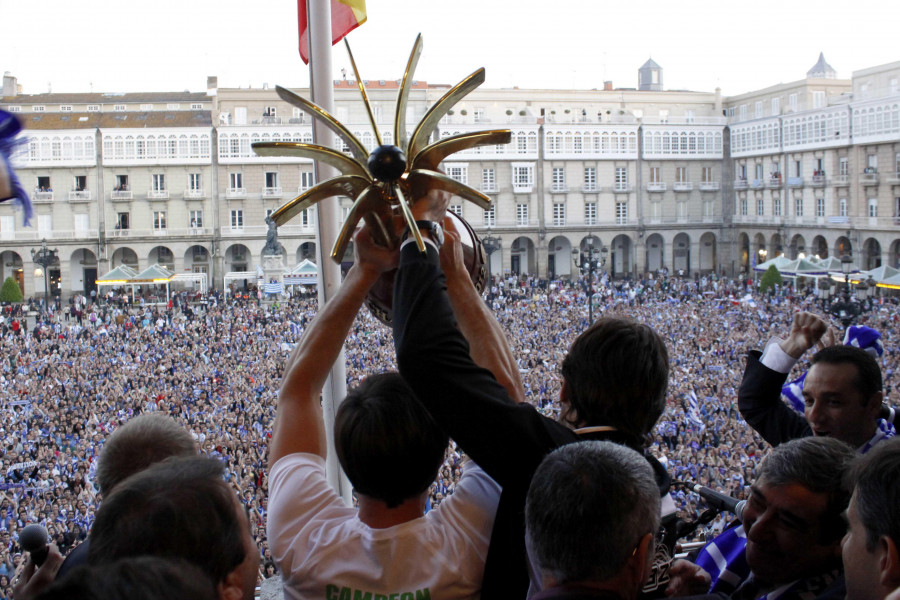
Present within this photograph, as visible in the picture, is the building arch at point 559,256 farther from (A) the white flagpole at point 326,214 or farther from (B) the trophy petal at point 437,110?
(B) the trophy petal at point 437,110

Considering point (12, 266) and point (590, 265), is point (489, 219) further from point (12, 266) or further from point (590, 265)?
point (12, 266)

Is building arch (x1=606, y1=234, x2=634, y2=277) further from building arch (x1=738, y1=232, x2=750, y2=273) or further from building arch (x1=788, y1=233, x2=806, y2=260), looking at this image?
building arch (x1=788, y1=233, x2=806, y2=260)

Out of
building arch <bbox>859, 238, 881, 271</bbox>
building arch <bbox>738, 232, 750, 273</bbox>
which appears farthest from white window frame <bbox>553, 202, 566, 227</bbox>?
building arch <bbox>859, 238, 881, 271</bbox>

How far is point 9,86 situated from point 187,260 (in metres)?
7.24

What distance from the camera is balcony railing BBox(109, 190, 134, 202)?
22.7m

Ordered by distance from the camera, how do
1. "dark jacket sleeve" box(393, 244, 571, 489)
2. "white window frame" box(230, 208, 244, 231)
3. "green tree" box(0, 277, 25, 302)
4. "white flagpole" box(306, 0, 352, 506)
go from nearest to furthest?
1. "dark jacket sleeve" box(393, 244, 571, 489)
2. "white flagpole" box(306, 0, 352, 506)
3. "green tree" box(0, 277, 25, 302)
4. "white window frame" box(230, 208, 244, 231)

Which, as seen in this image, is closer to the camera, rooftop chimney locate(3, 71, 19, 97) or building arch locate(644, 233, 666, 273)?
rooftop chimney locate(3, 71, 19, 97)

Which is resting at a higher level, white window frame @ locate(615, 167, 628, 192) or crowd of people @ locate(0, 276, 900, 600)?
white window frame @ locate(615, 167, 628, 192)

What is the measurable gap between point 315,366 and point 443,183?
1.22ft

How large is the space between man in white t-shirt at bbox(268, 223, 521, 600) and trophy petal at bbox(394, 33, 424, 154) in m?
0.48

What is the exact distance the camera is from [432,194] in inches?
54.3

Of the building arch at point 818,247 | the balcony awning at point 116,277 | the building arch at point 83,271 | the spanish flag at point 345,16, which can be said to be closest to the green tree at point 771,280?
the building arch at point 818,247

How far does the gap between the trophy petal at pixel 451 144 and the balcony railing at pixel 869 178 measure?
76.1 feet

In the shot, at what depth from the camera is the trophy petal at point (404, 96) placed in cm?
143
